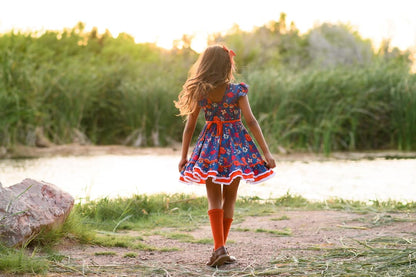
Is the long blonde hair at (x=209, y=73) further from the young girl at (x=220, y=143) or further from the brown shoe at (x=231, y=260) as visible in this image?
the brown shoe at (x=231, y=260)

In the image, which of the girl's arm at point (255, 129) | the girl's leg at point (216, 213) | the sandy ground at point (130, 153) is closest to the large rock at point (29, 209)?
the girl's leg at point (216, 213)

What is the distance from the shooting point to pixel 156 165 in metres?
9.75

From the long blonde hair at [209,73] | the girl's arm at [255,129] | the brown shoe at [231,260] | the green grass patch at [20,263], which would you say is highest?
the long blonde hair at [209,73]

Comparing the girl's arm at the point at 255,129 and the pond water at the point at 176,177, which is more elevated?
the girl's arm at the point at 255,129

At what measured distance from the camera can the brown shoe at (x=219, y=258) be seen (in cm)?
360

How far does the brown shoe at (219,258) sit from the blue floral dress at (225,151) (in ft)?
1.40

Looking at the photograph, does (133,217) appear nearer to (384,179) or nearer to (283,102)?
(384,179)

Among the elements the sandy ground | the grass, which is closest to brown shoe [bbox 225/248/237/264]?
the grass

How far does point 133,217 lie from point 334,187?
3085mm

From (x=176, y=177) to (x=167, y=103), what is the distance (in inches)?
150

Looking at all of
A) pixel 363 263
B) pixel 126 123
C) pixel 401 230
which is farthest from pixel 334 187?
pixel 126 123

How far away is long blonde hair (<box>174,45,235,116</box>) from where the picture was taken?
3773 millimetres

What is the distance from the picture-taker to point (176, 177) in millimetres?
8523

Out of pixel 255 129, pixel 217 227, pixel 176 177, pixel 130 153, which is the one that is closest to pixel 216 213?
pixel 217 227
